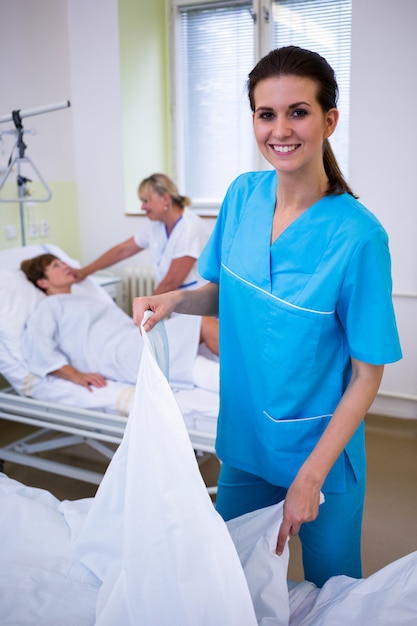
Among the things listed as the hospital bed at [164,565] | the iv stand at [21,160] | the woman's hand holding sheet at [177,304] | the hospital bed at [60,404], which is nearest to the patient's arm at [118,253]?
the iv stand at [21,160]

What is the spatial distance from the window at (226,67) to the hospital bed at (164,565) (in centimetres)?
283

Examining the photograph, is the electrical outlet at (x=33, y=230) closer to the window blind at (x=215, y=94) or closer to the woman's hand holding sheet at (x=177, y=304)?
the window blind at (x=215, y=94)

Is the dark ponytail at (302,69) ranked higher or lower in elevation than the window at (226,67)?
lower

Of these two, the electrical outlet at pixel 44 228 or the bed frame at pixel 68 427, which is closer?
the bed frame at pixel 68 427

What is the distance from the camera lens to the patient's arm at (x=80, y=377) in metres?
2.37

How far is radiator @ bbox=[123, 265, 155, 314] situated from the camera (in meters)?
3.70

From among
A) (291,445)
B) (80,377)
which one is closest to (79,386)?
(80,377)

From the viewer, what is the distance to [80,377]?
94.1 inches

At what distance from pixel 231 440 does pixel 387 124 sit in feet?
6.91

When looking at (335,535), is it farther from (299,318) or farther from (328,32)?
(328,32)

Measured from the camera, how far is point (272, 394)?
1.18 metres

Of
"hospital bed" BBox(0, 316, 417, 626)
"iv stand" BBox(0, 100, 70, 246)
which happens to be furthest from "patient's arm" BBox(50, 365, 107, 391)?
"hospital bed" BBox(0, 316, 417, 626)

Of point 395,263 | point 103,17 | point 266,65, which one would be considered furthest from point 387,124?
point 266,65

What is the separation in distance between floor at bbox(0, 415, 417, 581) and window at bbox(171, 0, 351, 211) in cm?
155
